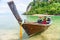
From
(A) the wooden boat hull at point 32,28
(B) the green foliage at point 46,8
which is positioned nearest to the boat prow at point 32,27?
(A) the wooden boat hull at point 32,28

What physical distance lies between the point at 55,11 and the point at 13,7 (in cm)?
4037

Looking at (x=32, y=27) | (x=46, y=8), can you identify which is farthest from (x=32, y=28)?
(x=46, y=8)

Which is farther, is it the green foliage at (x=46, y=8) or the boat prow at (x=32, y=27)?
the green foliage at (x=46, y=8)

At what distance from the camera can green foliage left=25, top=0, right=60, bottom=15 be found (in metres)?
54.8

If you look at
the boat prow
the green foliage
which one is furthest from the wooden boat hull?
the green foliage

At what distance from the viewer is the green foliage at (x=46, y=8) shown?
54.8 m

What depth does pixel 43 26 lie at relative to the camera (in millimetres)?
16188

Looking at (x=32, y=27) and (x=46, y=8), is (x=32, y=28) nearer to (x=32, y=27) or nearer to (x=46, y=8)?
(x=32, y=27)

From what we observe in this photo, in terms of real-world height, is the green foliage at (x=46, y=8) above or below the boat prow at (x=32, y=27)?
below

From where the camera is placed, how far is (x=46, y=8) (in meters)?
57.4

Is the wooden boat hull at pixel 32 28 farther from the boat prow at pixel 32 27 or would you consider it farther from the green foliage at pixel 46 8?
the green foliage at pixel 46 8

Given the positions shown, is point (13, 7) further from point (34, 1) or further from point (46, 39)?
point (34, 1)

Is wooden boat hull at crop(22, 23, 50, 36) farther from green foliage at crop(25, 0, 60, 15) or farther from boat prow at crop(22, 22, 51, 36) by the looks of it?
green foliage at crop(25, 0, 60, 15)

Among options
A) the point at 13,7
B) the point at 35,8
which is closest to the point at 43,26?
the point at 13,7
